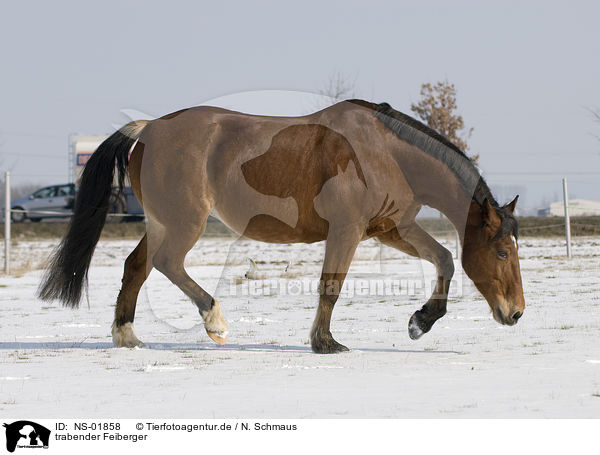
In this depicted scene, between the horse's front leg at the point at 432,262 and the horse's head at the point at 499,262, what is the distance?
1.14 feet

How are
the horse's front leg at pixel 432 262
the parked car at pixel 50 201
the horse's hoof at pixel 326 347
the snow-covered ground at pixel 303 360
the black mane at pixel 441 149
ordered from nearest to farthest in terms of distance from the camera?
the snow-covered ground at pixel 303 360
the horse's hoof at pixel 326 347
the black mane at pixel 441 149
the horse's front leg at pixel 432 262
the parked car at pixel 50 201

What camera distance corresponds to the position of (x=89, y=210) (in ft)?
20.0

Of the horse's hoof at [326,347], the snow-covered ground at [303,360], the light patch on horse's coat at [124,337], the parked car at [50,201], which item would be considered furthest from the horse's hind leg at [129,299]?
the parked car at [50,201]

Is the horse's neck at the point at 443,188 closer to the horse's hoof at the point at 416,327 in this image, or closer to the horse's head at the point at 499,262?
the horse's head at the point at 499,262

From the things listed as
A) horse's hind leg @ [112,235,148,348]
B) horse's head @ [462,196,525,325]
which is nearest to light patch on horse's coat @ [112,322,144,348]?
horse's hind leg @ [112,235,148,348]

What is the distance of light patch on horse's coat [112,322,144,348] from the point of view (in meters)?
5.61

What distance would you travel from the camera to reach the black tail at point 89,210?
19.4 feet

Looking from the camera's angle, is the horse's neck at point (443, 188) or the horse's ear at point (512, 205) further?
the horse's neck at point (443, 188)

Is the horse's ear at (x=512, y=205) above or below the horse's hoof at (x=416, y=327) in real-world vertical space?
above

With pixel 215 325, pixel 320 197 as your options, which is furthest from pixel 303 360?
pixel 320 197

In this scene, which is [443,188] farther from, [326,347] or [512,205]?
[326,347]
